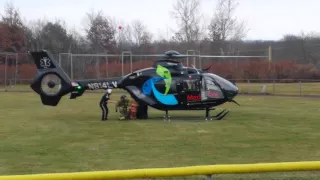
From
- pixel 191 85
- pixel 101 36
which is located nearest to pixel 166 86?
pixel 191 85

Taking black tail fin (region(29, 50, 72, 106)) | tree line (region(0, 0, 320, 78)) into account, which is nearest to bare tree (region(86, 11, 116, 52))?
tree line (region(0, 0, 320, 78))

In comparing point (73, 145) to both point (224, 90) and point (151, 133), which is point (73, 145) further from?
point (224, 90)

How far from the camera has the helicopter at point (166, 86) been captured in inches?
764

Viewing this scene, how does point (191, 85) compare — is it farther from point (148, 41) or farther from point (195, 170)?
point (148, 41)

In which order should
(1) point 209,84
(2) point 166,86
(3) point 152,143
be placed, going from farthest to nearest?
1. (2) point 166,86
2. (1) point 209,84
3. (3) point 152,143

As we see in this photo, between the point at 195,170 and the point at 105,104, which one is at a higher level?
the point at 195,170

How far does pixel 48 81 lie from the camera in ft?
67.5

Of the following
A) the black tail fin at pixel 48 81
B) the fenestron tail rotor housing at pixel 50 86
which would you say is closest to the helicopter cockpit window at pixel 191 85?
the black tail fin at pixel 48 81

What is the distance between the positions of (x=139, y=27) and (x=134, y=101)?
6599 cm

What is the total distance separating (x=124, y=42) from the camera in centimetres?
8194

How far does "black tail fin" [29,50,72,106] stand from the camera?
20.5m

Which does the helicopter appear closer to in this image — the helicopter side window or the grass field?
the helicopter side window

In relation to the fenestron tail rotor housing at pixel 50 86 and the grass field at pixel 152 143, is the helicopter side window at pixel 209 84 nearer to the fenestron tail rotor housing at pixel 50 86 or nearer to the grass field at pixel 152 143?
the grass field at pixel 152 143

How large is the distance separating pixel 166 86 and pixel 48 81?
5359mm
